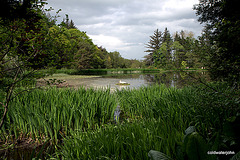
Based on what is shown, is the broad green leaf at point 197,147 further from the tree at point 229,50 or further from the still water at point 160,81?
the tree at point 229,50

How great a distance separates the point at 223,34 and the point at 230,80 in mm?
816

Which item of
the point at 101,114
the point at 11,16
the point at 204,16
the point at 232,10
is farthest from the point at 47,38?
the point at 204,16

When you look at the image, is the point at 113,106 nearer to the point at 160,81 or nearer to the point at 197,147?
the point at 160,81

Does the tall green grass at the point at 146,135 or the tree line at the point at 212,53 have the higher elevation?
the tree line at the point at 212,53

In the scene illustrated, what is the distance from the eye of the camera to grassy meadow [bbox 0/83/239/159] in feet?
4.44

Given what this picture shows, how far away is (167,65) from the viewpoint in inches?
86.1

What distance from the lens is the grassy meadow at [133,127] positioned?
53.2 inches

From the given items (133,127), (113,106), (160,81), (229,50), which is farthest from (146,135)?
(160,81)

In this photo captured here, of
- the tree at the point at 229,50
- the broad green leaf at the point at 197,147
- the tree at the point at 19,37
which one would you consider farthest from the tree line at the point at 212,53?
the tree at the point at 19,37

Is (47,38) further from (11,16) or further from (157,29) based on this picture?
(157,29)

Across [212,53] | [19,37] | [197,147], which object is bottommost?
[197,147]

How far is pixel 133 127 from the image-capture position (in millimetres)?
2012

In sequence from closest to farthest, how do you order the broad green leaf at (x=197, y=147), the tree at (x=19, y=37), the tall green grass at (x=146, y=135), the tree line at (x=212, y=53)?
1. the broad green leaf at (x=197, y=147)
2. the tree at (x=19, y=37)
3. the tall green grass at (x=146, y=135)
4. the tree line at (x=212, y=53)

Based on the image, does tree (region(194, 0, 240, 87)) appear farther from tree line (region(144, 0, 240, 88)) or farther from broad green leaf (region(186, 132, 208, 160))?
broad green leaf (region(186, 132, 208, 160))
